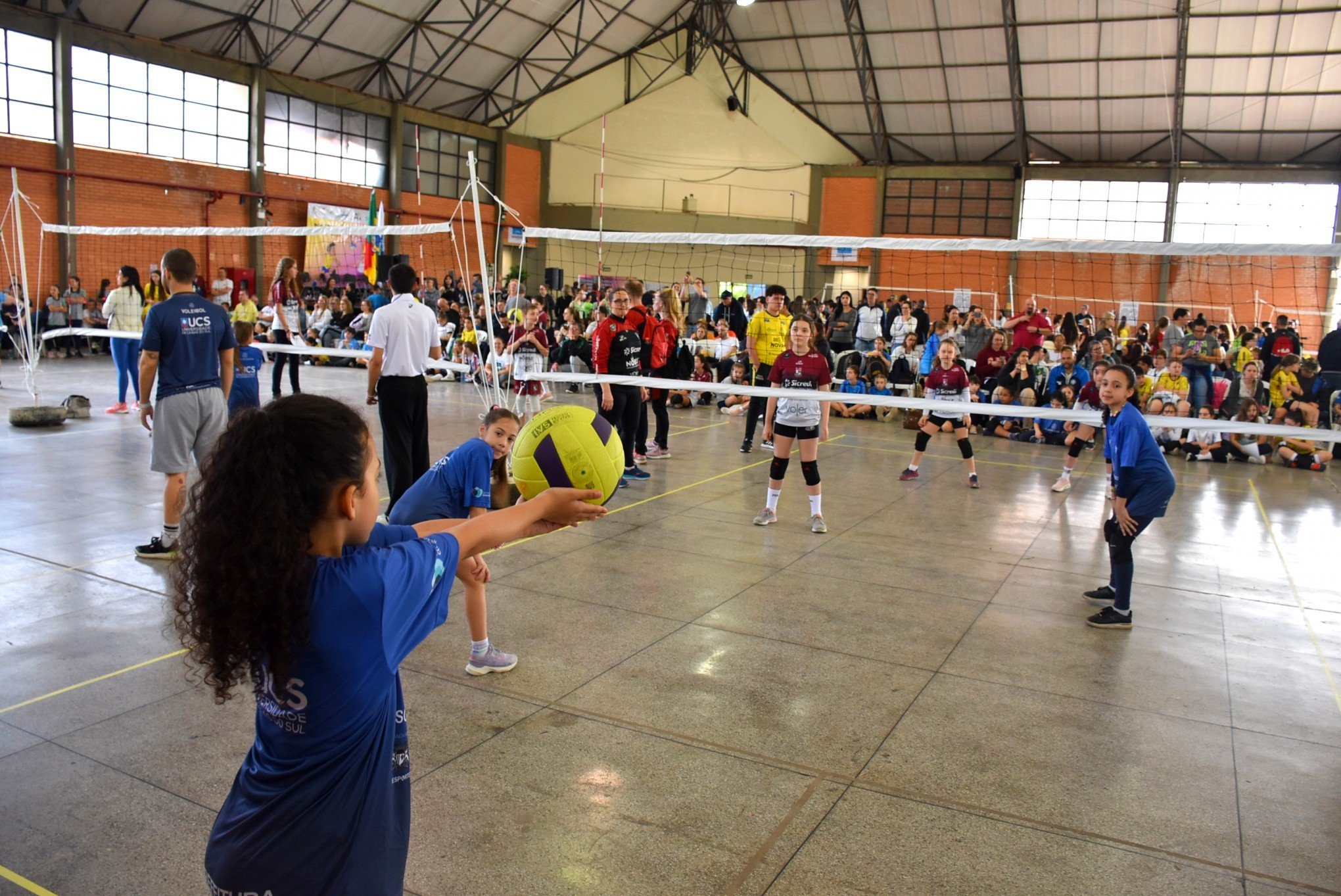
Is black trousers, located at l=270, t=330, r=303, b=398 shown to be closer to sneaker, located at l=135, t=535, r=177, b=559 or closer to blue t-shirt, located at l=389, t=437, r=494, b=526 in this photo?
sneaker, located at l=135, t=535, r=177, b=559

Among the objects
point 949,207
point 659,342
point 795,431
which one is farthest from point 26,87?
point 949,207

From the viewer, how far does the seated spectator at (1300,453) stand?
12.1 metres

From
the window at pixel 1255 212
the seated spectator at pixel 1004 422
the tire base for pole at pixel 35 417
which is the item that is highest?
the window at pixel 1255 212

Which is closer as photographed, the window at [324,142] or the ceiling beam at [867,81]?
the window at [324,142]

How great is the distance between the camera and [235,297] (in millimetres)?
21594

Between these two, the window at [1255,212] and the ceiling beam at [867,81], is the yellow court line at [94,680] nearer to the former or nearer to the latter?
the ceiling beam at [867,81]

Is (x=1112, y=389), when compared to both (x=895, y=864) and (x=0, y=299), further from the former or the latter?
(x=0, y=299)

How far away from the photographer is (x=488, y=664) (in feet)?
13.3

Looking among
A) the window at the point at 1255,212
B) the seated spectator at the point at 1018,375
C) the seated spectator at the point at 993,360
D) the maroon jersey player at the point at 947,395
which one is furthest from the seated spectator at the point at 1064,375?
the window at the point at 1255,212

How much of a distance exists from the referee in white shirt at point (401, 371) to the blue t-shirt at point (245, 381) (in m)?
1.70

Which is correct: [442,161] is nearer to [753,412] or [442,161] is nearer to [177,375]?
[753,412]

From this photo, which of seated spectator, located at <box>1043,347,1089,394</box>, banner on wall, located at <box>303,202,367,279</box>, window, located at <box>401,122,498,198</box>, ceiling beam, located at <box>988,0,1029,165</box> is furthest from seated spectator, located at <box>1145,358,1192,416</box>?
window, located at <box>401,122,498,198</box>

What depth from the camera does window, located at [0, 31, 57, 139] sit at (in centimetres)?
1819

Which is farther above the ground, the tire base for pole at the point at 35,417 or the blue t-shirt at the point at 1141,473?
the blue t-shirt at the point at 1141,473
